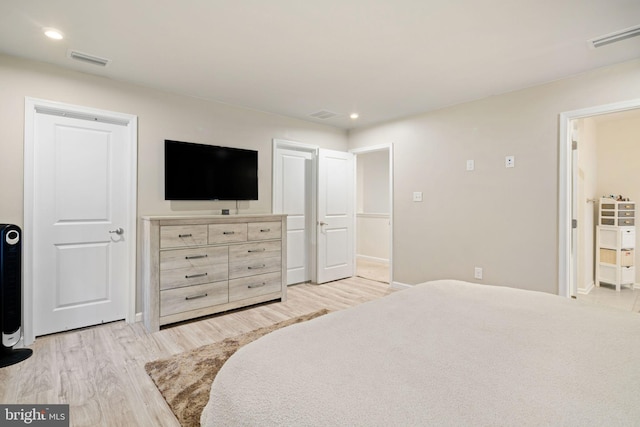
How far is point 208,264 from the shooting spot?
10.5ft

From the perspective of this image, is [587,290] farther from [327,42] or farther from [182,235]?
[182,235]

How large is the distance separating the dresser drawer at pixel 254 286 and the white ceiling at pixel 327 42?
2082 millimetres

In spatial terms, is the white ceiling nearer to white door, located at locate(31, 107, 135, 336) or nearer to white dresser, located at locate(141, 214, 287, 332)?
white door, located at locate(31, 107, 135, 336)

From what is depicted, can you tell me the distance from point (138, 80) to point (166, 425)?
2.97m

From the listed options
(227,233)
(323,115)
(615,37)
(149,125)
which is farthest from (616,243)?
(149,125)

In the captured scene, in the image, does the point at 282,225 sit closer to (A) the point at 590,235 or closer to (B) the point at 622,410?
(B) the point at 622,410

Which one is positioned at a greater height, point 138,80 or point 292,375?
point 138,80

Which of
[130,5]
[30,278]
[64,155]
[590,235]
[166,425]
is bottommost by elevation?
[166,425]

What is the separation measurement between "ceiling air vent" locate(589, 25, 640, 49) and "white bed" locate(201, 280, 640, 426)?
2.03 metres

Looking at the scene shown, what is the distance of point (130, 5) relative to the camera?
1.95m

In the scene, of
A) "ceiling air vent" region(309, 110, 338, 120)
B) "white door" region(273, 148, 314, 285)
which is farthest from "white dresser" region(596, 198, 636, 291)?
"white door" region(273, 148, 314, 285)

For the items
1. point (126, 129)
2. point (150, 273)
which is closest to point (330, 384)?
point (150, 273)

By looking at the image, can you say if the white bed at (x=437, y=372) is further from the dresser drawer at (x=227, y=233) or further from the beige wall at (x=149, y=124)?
the beige wall at (x=149, y=124)

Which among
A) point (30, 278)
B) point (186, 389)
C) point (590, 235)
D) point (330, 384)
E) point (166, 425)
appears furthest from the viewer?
point (590, 235)
